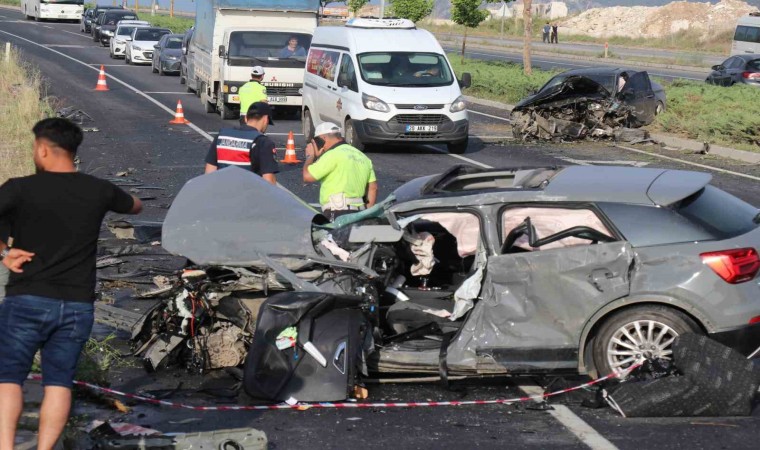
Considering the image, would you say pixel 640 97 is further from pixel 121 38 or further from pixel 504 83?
pixel 121 38

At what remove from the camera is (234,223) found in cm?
784

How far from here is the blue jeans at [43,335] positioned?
5.33 metres

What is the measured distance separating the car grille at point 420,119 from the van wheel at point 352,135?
760 millimetres

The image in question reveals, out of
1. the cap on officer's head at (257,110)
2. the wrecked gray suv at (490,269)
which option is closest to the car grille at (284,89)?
the cap on officer's head at (257,110)

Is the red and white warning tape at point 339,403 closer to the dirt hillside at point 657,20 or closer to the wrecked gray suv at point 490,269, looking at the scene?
the wrecked gray suv at point 490,269

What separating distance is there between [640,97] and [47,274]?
2000 cm

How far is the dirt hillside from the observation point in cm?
9431

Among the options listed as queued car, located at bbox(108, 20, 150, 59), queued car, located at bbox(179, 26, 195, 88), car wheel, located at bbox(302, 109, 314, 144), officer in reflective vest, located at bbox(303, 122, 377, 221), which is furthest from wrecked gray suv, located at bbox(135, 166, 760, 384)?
queued car, located at bbox(108, 20, 150, 59)

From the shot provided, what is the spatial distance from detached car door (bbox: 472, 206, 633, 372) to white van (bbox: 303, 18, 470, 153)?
13.1 meters

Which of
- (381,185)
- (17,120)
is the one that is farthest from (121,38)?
(381,185)

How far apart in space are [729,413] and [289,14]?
21.4 m

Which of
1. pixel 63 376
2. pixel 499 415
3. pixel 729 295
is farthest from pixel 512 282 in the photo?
pixel 63 376

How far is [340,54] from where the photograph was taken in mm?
21484

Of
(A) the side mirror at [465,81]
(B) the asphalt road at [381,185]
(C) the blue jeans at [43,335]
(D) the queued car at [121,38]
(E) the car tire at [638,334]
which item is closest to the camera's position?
(C) the blue jeans at [43,335]
